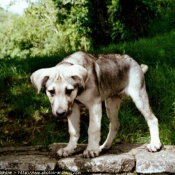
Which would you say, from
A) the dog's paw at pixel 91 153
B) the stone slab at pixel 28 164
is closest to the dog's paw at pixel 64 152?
the stone slab at pixel 28 164

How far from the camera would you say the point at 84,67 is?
13.1 feet

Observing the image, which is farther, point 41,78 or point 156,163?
point 156,163

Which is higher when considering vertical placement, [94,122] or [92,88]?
[92,88]

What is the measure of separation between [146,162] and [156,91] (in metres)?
2.74

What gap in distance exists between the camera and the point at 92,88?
3.92 metres

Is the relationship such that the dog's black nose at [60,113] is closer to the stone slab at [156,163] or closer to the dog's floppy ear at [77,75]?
the dog's floppy ear at [77,75]

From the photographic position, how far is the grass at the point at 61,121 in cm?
585

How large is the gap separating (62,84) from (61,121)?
289cm

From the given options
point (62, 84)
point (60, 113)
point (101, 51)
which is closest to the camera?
point (60, 113)

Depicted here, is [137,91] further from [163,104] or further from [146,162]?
[163,104]

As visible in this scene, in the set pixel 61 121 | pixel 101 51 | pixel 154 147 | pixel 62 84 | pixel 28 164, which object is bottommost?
pixel 61 121

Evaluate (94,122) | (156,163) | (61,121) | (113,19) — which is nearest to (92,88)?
(94,122)

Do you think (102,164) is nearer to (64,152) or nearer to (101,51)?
(64,152)

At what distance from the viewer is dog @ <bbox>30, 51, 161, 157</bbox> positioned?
3558 mm
